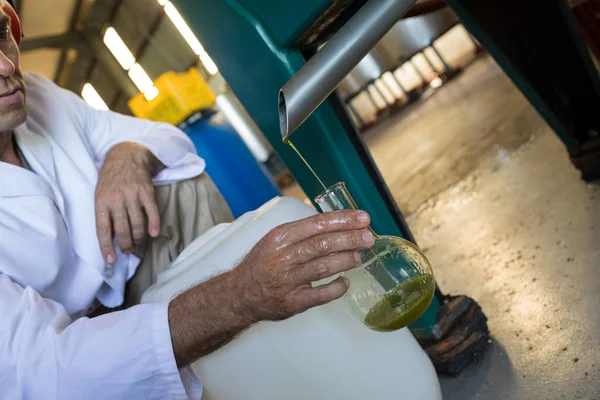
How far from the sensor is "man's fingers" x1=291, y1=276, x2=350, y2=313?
0.69 metres

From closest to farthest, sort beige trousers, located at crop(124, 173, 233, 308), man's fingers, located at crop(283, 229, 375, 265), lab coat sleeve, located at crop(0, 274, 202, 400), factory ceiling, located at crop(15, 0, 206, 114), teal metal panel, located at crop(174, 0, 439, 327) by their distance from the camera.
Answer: man's fingers, located at crop(283, 229, 375, 265), lab coat sleeve, located at crop(0, 274, 202, 400), teal metal panel, located at crop(174, 0, 439, 327), beige trousers, located at crop(124, 173, 233, 308), factory ceiling, located at crop(15, 0, 206, 114)

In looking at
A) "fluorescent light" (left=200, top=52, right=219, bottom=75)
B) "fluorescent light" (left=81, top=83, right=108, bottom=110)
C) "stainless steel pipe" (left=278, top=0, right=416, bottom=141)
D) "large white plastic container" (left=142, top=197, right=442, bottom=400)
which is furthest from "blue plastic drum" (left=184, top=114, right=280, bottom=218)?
"fluorescent light" (left=81, top=83, right=108, bottom=110)

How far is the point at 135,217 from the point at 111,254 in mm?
94

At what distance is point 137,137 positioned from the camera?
1358 mm

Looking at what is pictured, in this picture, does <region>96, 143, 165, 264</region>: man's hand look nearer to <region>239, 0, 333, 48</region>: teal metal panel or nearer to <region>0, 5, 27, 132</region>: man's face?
<region>0, 5, 27, 132</region>: man's face

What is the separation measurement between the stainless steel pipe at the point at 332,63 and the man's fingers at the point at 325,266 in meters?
0.22

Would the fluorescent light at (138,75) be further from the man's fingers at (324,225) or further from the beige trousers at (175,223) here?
the man's fingers at (324,225)

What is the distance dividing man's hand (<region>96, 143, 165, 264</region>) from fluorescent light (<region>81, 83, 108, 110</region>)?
601 centimetres

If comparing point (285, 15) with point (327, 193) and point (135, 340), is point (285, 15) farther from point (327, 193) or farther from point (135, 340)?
point (135, 340)

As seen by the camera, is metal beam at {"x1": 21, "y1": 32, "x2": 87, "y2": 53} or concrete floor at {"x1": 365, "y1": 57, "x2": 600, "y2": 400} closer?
concrete floor at {"x1": 365, "y1": 57, "x2": 600, "y2": 400}

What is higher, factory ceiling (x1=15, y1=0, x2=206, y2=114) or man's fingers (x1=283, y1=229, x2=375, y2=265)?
factory ceiling (x1=15, y1=0, x2=206, y2=114)

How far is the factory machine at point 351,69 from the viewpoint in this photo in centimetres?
81

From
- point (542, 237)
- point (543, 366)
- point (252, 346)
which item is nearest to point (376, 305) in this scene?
point (252, 346)

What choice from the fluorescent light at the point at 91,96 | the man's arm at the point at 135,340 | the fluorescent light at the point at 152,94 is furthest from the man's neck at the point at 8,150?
the fluorescent light at the point at 91,96
